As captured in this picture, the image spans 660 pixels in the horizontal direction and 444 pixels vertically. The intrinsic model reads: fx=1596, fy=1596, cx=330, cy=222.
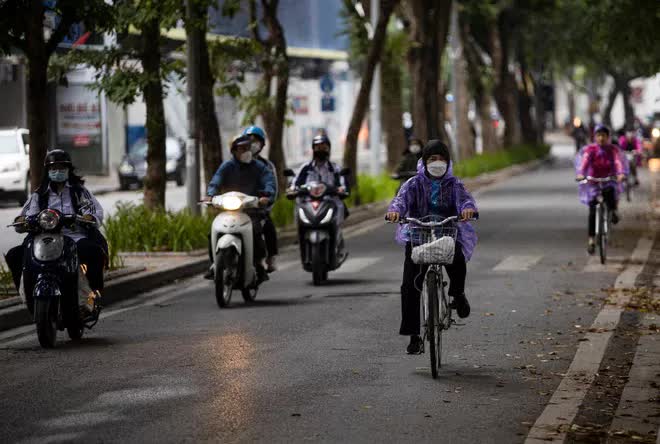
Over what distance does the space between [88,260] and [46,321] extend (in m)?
0.78

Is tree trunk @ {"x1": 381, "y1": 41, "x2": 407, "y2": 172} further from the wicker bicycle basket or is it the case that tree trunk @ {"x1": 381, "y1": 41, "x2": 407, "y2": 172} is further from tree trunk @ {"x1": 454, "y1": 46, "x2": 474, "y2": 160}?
the wicker bicycle basket

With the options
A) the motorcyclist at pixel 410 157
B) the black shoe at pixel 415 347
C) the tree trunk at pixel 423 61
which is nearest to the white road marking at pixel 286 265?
the motorcyclist at pixel 410 157

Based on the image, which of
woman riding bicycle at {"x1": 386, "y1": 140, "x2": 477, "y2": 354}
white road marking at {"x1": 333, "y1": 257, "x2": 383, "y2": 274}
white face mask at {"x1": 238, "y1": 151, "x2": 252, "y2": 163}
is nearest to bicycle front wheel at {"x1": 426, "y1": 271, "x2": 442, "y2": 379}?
woman riding bicycle at {"x1": 386, "y1": 140, "x2": 477, "y2": 354}

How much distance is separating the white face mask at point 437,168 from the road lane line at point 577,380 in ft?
5.21

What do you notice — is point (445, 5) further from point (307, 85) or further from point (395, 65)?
point (307, 85)

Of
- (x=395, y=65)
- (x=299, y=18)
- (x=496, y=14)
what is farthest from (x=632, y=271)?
(x=299, y=18)

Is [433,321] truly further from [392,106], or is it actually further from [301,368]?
[392,106]

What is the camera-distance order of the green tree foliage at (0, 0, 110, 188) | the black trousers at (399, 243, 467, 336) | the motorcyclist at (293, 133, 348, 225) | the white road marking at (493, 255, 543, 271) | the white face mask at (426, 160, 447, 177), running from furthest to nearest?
the white road marking at (493, 255, 543, 271), the motorcyclist at (293, 133, 348, 225), the green tree foliage at (0, 0, 110, 188), the black trousers at (399, 243, 467, 336), the white face mask at (426, 160, 447, 177)

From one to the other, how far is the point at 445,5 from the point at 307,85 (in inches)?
919

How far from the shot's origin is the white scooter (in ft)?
49.9

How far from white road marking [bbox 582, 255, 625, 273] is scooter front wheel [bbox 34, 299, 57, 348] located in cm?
823

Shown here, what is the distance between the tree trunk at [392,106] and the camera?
41688 mm

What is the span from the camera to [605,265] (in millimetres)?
19469

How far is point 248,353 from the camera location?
11719mm
